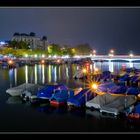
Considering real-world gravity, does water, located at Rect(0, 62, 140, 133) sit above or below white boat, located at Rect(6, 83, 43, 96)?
below

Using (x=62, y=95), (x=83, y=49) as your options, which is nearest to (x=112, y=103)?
(x=62, y=95)

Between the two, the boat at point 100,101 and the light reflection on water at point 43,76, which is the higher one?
the light reflection on water at point 43,76

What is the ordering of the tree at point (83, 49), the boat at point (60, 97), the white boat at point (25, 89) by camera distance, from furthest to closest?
the tree at point (83, 49) < the white boat at point (25, 89) < the boat at point (60, 97)

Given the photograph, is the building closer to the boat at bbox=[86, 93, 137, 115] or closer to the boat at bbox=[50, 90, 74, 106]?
the boat at bbox=[50, 90, 74, 106]

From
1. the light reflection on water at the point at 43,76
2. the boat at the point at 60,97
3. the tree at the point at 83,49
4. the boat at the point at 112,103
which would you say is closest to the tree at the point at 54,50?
the tree at the point at 83,49

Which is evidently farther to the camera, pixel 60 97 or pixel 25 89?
pixel 25 89

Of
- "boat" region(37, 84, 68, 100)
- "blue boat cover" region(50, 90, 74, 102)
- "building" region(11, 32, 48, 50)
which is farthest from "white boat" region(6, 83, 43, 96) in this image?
"building" region(11, 32, 48, 50)

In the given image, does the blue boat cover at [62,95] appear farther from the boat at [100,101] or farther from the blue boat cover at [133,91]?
the blue boat cover at [133,91]

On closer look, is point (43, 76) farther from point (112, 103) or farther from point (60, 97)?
point (112, 103)

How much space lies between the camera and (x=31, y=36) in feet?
347

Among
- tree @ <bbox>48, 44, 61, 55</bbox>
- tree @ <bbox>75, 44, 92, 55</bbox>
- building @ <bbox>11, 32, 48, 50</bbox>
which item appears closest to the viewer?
tree @ <bbox>48, 44, 61, 55</bbox>

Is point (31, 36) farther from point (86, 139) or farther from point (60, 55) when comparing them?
point (86, 139)
